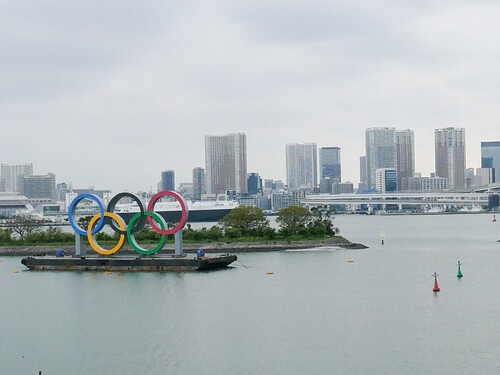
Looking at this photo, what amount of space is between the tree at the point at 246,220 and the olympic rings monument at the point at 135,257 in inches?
429

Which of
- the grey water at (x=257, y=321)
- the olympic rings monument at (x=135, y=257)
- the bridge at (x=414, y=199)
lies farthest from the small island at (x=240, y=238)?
the bridge at (x=414, y=199)

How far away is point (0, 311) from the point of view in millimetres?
20250

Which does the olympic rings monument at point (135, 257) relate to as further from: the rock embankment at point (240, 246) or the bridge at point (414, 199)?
the bridge at point (414, 199)

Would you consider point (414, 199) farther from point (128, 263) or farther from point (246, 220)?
point (128, 263)

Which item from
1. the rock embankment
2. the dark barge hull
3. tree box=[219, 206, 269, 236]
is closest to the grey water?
the dark barge hull

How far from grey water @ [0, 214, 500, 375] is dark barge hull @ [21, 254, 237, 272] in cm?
67

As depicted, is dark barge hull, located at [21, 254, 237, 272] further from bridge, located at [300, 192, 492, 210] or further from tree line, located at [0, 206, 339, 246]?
bridge, located at [300, 192, 492, 210]

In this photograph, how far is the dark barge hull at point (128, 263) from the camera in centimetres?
2772

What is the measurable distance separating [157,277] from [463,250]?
51.5 feet

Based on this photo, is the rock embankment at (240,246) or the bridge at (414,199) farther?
the bridge at (414,199)

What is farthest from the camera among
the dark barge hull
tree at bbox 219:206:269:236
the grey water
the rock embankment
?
tree at bbox 219:206:269:236

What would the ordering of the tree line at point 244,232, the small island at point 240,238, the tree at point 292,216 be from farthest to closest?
the tree at point 292,216
the tree line at point 244,232
the small island at point 240,238

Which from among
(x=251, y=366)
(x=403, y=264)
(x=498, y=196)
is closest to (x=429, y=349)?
(x=251, y=366)

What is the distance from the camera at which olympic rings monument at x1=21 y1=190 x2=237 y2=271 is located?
2791 centimetres
